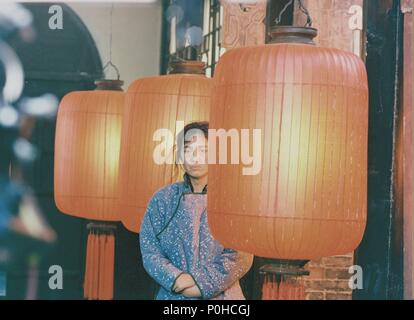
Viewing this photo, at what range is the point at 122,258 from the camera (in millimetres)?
4891

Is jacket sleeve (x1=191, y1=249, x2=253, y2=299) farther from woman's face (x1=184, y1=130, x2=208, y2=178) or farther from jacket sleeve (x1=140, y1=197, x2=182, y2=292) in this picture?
woman's face (x1=184, y1=130, x2=208, y2=178)

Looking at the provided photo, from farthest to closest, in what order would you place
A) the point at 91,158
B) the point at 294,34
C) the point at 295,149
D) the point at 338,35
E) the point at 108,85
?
the point at 108,85, the point at 91,158, the point at 338,35, the point at 294,34, the point at 295,149

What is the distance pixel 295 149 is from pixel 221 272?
76 centimetres

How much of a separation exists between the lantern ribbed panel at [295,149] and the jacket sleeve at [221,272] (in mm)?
459

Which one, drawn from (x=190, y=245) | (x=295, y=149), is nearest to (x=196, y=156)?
(x=190, y=245)

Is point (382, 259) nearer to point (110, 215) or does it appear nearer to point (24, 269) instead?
point (110, 215)

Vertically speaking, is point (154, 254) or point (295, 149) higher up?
point (295, 149)

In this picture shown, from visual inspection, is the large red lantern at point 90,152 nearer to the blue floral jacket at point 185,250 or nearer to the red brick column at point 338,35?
the blue floral jacket at point 185,250

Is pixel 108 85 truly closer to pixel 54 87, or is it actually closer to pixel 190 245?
pixel 54 87

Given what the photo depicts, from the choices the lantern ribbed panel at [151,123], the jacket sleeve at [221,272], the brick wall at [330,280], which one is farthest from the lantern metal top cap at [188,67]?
the brick wall at [330,280]

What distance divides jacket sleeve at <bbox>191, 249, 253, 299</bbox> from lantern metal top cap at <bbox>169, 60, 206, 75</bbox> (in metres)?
0.71

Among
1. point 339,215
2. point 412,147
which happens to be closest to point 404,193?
point 412,147

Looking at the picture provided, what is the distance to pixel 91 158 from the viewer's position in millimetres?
4117
